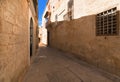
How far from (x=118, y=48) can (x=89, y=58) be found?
219 centimetres

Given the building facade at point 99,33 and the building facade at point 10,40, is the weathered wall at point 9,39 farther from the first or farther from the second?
the building facade at point 99,33

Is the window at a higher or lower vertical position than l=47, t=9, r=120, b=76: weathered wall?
higher

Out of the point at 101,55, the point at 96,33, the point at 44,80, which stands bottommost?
the point at 44,80

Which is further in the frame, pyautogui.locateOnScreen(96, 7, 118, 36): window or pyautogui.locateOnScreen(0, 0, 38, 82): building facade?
pyautogui.locateOnScreen(96, 7, 118, 36): window

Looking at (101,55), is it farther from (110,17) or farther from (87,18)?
(87,18)

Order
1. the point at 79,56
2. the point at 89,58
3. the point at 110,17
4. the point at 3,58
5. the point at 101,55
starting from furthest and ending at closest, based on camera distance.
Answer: the point at 79,56, the point at 89,58, the point at 101,55, the point at 110,17, the point at 3,58

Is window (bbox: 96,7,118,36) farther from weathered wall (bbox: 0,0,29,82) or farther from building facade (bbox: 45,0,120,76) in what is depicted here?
weathered wall (bbox: 0,0,29,82)

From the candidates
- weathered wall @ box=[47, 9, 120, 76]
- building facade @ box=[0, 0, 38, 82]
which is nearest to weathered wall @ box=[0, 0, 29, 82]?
building facade @ box=[0, 0, 38, 82]

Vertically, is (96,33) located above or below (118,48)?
above

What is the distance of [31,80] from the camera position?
3977mm

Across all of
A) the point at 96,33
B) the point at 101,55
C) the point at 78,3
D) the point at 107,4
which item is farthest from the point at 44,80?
the point at 78,3

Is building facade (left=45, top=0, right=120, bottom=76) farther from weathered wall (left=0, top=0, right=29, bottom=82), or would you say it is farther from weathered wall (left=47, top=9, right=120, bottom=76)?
weathered wall (left=0, top=0, right=29, bottom=82)

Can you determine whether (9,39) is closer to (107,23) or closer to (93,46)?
(107,23)

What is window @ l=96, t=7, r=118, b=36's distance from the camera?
184 inches
